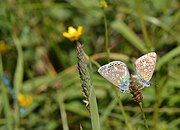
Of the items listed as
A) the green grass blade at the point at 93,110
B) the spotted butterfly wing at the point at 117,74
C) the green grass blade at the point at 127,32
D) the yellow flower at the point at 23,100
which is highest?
the green grass blade at the point at 127,32

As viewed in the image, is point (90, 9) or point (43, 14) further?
point (43, 14)

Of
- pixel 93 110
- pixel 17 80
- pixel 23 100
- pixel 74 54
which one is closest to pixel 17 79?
pixel 17 80

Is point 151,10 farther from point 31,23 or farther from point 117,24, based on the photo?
point 31,23

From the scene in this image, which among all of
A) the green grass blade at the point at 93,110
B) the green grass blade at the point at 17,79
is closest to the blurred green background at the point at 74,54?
the green grass blade at the point at 17,79

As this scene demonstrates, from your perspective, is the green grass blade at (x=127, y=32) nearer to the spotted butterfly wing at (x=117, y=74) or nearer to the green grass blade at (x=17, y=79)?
the green grass blade at (x=17, y=79)

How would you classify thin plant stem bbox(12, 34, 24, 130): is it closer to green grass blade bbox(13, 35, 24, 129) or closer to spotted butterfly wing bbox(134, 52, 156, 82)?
green grass blade bbox(13, 35, 24, 129)

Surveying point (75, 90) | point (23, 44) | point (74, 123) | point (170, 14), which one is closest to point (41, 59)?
point (23, 44)

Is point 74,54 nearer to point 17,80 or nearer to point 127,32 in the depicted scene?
point 127,32
